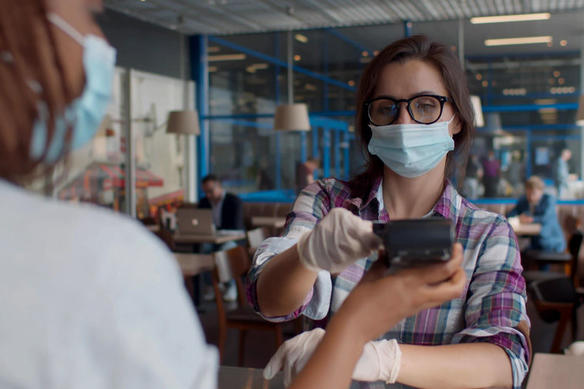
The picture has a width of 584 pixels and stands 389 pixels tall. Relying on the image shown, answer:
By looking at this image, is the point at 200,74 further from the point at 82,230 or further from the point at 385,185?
the point at 82,230

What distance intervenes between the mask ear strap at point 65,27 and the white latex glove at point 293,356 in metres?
0.73

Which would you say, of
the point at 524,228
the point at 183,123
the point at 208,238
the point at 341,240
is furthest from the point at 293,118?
the point at 341,240

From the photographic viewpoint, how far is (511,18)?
9.22m

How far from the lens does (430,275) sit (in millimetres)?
793

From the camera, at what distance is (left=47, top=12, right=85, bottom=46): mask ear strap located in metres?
0.51

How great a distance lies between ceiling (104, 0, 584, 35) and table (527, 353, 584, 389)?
23.2ft

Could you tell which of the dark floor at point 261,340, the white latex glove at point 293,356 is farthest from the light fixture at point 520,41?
the white latex glove at point 293,356

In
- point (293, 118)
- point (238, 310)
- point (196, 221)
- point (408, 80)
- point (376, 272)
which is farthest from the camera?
point (293, 118)

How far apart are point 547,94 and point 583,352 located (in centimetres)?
792

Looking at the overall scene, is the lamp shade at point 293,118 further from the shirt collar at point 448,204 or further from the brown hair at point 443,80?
the shirt collar at point 448,204

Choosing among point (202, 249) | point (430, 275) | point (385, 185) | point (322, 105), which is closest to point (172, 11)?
point (322, 105)

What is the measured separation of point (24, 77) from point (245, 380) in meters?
1.08

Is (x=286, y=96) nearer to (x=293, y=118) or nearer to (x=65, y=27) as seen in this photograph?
(x=293, y=118)

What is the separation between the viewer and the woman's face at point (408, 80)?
5.07 feet
